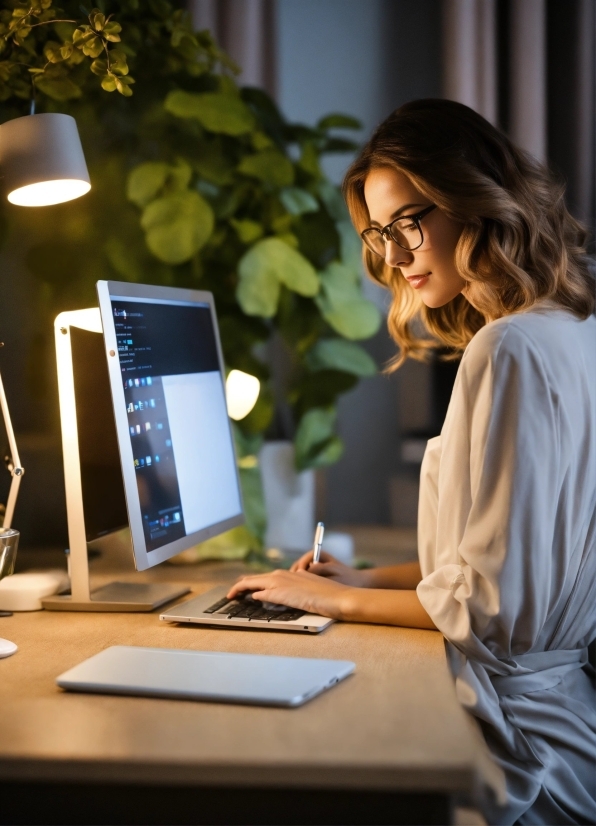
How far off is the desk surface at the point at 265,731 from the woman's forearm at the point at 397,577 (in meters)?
0.30

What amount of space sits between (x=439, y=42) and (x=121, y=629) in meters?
1.95

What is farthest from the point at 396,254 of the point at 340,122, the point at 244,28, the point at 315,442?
the point at 244,28

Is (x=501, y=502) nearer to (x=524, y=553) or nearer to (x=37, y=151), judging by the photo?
(x=524, y=553)

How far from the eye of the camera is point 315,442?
2.12 m

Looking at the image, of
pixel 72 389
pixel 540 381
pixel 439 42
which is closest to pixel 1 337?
pixel 72 389

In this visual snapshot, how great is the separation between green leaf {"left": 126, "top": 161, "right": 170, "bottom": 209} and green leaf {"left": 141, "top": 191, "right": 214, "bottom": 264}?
0.09 feet

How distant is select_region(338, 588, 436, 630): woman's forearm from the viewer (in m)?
1.14

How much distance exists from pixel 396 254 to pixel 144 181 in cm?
78

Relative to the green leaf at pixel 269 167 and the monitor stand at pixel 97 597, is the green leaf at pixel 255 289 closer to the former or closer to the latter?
the green leaf at pixel 269 167

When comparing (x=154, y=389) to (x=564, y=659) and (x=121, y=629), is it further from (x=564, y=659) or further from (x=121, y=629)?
(x=564, y=659)

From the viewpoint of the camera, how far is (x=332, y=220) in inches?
83.8

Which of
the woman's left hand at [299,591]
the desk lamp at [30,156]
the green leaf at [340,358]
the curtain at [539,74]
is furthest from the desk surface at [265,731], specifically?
the curtain at [539,74]

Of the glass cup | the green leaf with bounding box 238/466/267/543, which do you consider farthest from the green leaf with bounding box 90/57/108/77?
the green leaf with bounding box 238/466/267/543

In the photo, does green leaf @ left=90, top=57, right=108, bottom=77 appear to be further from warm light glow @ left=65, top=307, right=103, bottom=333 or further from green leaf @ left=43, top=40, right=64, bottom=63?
warm light glow @ left=65, top=307, right=103, bottom=333
